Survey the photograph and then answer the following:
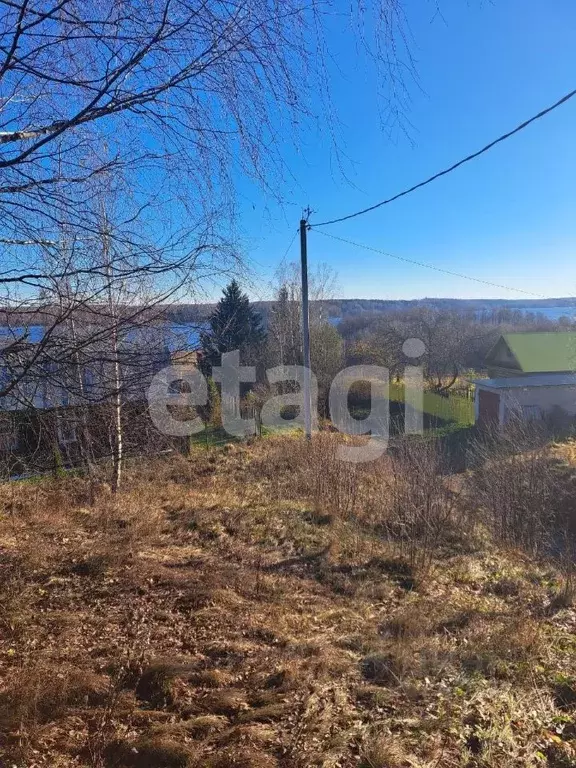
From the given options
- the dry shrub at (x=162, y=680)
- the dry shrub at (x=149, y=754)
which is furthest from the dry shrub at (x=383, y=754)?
the dry shrub at (x=162, y=680)

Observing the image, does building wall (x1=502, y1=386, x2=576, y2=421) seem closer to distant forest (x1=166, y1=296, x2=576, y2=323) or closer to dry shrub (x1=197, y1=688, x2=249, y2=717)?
distant forest (x1=166, y1=296, x2=576, y2=323)

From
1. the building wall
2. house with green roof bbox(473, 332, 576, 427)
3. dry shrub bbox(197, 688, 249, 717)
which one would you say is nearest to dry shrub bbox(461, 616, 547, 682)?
dry shrub bbox(197, 688, 249, 717)

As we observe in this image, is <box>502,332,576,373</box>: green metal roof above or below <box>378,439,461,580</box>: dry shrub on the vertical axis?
above

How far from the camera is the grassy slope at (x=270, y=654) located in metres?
2.00

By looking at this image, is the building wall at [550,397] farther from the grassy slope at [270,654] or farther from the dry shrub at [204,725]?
the dry shrub at [204,725]

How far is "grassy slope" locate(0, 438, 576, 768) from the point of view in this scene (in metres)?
2.00

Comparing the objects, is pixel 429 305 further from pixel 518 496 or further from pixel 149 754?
pixel 149 754

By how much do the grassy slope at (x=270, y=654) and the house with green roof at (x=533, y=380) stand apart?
14967 mm

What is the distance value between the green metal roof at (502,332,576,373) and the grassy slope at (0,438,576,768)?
1682 centimetres

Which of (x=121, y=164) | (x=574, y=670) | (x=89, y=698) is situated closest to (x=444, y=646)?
(x=574, y=670)

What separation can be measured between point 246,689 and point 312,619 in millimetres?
1127

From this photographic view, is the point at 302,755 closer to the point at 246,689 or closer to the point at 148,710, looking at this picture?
the point at 246,689

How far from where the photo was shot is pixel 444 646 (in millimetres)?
3070

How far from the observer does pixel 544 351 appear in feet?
68.3
